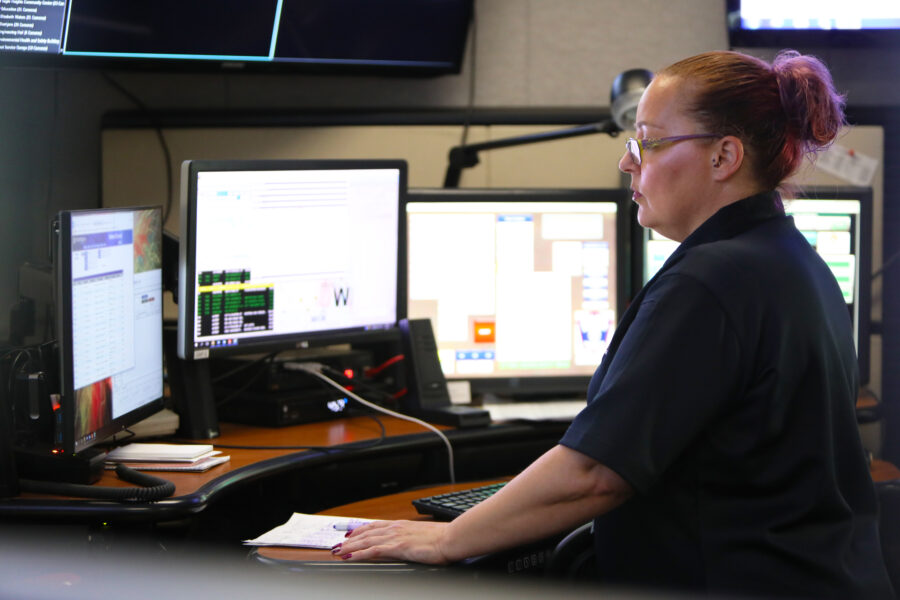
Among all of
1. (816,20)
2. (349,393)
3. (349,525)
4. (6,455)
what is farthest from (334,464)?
(816,20)

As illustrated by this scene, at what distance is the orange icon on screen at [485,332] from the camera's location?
2213 mm

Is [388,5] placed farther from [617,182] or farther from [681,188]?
[681,188]

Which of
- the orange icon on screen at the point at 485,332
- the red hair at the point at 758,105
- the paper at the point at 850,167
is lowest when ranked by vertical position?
the orange icon on screen at the point at 485,332

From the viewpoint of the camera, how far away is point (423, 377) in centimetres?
207

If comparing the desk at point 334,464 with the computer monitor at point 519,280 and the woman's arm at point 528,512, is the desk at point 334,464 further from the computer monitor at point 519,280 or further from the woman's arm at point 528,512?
the woman's arm at point 528,512

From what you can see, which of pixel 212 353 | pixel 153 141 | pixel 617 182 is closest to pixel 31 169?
pixel 153 141

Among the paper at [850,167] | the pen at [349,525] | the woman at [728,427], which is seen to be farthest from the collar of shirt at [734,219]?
the paper at [850,167]

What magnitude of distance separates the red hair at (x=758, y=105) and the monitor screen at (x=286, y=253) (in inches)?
33.6

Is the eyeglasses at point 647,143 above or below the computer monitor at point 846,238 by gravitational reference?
above

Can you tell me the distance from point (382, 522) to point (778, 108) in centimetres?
71

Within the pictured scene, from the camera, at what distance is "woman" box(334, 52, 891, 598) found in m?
1.14

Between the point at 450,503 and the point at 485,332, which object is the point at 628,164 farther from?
the point at 485,332

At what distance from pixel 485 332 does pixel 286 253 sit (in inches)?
19.3

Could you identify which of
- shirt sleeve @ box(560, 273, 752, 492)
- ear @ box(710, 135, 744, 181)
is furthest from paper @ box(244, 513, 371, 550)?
ear @ box(710, 135, 744, 181)
